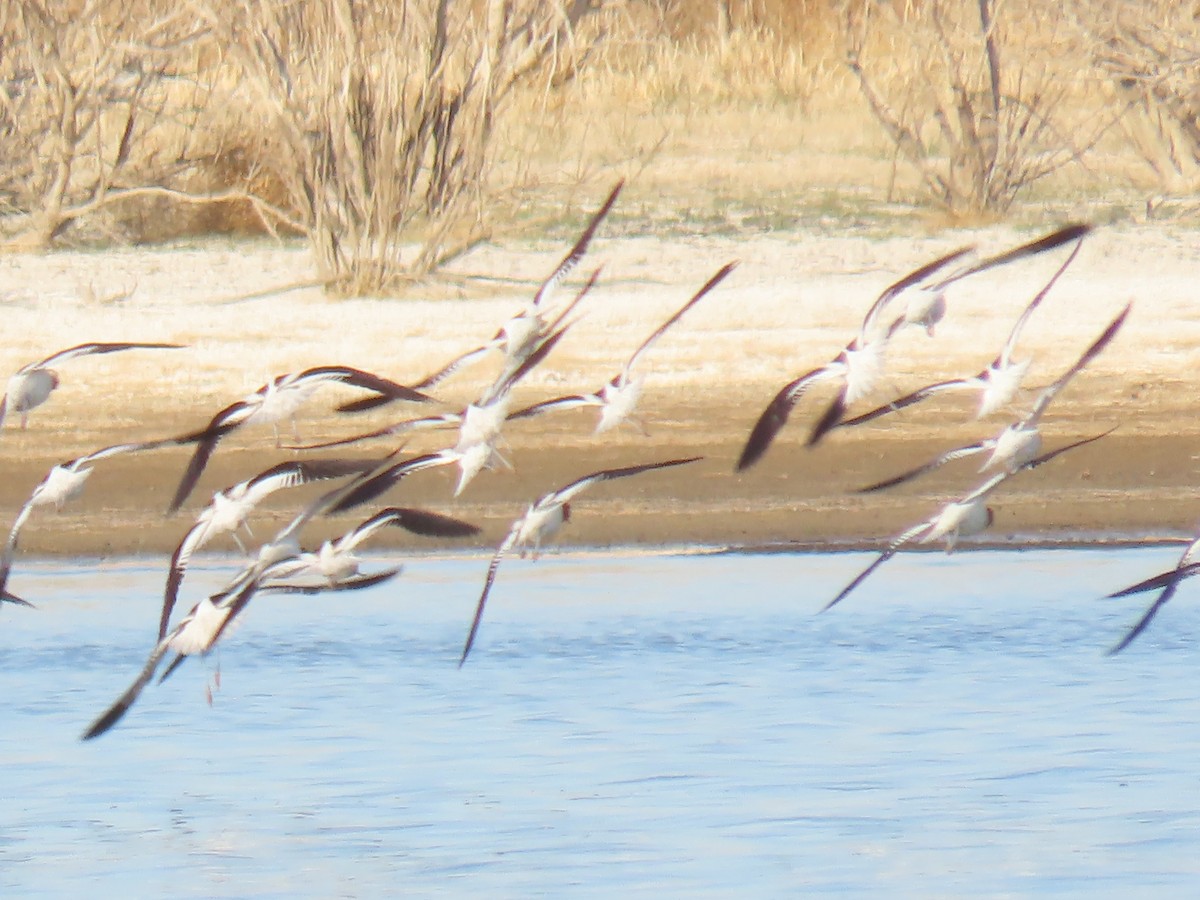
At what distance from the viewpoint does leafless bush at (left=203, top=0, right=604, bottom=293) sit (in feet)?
45.6

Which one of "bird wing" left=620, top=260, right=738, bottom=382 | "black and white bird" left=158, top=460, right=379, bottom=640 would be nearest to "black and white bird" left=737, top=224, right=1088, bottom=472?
"bird wing" left=620, top=260, right=738, bottom=382

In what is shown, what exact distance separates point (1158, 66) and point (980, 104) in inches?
44.1

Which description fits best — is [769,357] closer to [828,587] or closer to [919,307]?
[828,587]

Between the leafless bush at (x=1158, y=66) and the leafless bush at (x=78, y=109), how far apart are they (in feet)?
17.6

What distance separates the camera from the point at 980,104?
55.5 feet

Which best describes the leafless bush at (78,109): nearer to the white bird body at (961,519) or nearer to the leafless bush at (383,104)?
the leafless bush at (383,104)

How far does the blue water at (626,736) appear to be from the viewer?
6.55 m

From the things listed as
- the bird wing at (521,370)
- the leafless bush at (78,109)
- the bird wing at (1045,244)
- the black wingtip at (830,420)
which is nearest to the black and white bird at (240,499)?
the bird wing at (521,370)

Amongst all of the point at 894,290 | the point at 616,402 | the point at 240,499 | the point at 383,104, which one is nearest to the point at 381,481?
the point at 240,499

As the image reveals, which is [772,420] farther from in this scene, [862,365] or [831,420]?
[862,365]

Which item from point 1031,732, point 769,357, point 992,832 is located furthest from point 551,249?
point 992,832

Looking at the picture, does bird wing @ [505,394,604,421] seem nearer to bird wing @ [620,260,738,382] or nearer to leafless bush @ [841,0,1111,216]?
bird wing @ [620,260,738,382]

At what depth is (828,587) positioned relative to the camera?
9.51 meters

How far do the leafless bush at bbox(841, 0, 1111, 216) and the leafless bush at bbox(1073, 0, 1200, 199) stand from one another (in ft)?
0.96
